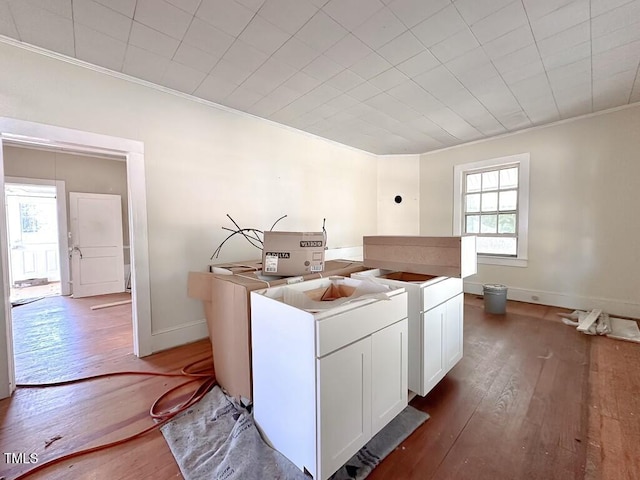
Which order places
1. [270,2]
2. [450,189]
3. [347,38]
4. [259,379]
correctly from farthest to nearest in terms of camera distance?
[450,189]
[347,38]
[270,2]
[259,379]

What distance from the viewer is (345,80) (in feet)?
8.30

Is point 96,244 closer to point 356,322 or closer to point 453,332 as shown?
point 356,322

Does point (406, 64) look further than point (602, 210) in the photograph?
No

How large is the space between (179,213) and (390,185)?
12.4 ft

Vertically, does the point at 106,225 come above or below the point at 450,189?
below

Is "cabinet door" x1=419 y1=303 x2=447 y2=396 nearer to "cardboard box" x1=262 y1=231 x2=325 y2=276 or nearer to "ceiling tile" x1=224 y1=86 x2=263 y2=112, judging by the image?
"cardboard box" x1=262 y1=231 x2=325 y2=276

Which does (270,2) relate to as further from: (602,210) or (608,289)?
(608,289)

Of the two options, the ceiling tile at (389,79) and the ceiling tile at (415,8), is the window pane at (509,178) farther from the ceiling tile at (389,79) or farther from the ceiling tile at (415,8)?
the ceiling tile at (415,8)

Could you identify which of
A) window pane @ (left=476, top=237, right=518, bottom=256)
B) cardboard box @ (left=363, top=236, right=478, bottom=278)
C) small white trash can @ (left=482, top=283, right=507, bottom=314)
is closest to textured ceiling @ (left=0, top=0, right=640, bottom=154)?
cardboard box @ (left=363, top=236, right=478, bottom=278)

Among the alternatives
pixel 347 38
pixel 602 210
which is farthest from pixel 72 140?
pixel 602 210

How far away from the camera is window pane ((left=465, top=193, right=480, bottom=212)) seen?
4.52m

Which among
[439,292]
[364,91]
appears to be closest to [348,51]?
[364,91]

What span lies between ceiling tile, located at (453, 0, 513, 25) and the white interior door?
20.1 feet

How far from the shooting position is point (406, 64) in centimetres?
227
